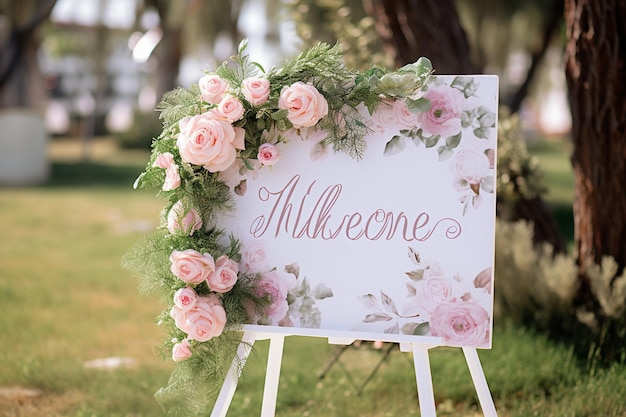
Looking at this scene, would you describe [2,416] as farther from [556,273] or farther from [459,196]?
[556,273]

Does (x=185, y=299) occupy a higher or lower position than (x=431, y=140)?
lower

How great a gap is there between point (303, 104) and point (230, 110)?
23 cm

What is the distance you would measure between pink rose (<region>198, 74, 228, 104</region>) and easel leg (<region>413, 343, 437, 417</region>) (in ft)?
3.14

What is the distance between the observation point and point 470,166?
2.29 meters

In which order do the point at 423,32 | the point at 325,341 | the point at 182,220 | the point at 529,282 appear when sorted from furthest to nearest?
the point at 325,341 → the point at 423,32 → the point at 529,282 → the point at 182,220

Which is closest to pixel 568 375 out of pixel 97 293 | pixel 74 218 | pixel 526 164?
pixel 526 164

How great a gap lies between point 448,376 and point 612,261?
92 centimetres

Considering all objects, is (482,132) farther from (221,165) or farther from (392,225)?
(221,165)

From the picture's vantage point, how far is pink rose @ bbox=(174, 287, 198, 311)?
236 centimetres

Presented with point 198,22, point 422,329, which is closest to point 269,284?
point 422,329

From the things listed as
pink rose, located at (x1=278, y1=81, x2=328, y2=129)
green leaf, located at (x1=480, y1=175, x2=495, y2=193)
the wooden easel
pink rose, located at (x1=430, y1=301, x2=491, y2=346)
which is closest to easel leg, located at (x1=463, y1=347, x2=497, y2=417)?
the wooden easel

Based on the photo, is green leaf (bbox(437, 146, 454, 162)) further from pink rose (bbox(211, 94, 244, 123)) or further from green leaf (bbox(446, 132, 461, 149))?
pink rose (bbox(211, 94, 244, 123))

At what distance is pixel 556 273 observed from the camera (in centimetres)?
383

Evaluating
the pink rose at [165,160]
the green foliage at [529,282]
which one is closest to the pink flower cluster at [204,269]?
the pink rose at [165,160]
